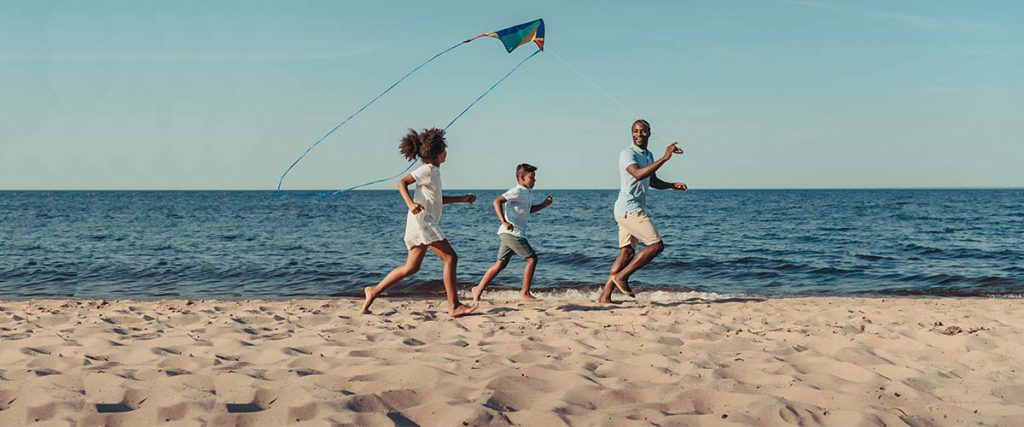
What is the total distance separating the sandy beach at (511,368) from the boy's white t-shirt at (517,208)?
1358mm

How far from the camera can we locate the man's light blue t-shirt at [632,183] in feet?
24.9

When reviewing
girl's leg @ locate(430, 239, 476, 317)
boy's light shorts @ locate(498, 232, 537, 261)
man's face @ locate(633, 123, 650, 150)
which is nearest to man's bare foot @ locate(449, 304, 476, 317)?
girl's leg @ locate(430, 239, 476, 317)

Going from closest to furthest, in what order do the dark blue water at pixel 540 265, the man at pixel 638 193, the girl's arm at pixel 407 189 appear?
the girl's arm at pixel 407 189 → the man at pixel 638 193 → the dark blue water at pixel 540 265

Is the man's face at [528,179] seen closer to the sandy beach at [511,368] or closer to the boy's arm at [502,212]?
the boy's arm at [502,212]

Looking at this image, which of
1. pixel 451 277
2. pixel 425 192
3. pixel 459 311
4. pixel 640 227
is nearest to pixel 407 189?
pixel 425 192

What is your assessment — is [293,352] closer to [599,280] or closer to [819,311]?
[819,311]

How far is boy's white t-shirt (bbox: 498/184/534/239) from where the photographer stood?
8383 millimetres

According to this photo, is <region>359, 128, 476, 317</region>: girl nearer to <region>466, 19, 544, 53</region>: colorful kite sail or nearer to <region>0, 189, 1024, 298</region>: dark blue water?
<region>466, 19, 544, 53</region>: colorful kite sail

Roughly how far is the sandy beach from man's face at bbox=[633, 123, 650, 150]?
1761 mm

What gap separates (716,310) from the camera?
760cm

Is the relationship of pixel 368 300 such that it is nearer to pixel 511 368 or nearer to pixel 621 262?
pixel 621 262

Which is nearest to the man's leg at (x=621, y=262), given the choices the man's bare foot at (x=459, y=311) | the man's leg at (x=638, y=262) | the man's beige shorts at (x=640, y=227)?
the man's leg at (x=638, y=262)

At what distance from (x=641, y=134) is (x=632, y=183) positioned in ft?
1.71

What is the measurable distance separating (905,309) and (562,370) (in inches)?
200
